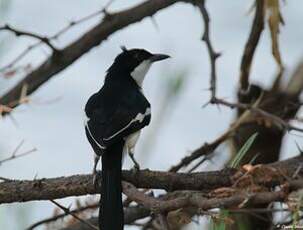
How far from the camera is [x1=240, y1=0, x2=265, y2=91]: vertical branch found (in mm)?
4332

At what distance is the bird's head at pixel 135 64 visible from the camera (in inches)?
181

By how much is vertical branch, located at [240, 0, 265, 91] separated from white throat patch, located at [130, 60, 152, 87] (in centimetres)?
47

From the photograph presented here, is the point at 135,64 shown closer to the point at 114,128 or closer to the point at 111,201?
the point at 114,128

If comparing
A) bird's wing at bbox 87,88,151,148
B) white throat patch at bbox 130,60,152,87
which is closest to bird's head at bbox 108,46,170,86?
white throat patch at bbox 130,60,152,87

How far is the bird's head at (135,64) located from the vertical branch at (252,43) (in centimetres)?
41

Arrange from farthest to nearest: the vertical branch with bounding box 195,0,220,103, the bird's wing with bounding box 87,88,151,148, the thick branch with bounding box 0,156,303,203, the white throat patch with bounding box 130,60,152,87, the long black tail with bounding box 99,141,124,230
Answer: the white throat patch with bounding box 130,60,152,87 < the vertical branch with bounding box 195,0,220,103 < the bird's wing with bounding box 87,88,151,148 < the long black tail with bounding box 99,141,124,230 < the thick branch with bounding box 0,156,303,203

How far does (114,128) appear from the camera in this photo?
3664mm

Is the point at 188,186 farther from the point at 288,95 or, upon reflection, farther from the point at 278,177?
the point at 288,95

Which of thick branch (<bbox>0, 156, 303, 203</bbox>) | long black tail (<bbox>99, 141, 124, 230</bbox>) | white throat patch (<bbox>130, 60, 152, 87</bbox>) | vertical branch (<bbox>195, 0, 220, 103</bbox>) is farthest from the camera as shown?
white throat patch (<bbox>130, 60, 152, 87</bbox>)

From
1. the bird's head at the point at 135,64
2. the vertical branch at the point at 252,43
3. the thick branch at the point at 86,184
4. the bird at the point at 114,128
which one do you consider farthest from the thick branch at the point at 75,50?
the thick branch at the point at 86,184

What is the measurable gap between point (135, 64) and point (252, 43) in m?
0.57

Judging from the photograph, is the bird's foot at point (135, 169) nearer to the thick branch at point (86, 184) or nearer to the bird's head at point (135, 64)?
the thick branch at point (86, 184)

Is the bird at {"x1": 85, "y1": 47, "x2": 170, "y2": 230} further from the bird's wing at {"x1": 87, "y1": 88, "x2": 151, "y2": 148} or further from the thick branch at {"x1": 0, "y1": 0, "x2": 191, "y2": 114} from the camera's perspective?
the thick branch at {"x1": 0, "y1": 0, "x2": 191, "y2": 114}

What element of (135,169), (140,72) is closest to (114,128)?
(135,169)
